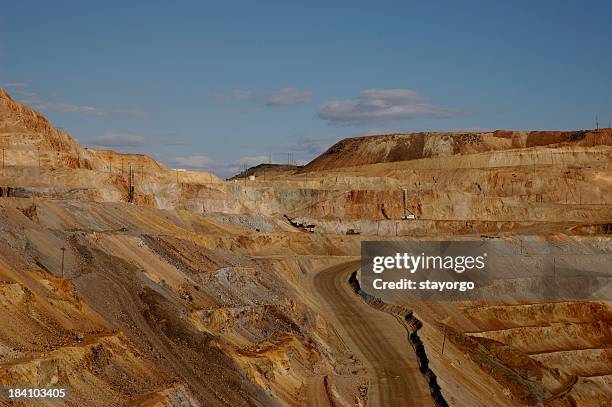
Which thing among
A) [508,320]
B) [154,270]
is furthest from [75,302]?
[508,320]

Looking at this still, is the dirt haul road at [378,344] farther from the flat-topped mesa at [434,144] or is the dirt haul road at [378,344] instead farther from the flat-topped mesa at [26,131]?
the flat-topped mesa at [434,144]

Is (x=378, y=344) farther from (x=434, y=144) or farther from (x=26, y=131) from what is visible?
(x=434, y=144)

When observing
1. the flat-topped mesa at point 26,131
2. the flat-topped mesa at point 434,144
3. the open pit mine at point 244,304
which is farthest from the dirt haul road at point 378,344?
the flat-topped mesa at point 434,144

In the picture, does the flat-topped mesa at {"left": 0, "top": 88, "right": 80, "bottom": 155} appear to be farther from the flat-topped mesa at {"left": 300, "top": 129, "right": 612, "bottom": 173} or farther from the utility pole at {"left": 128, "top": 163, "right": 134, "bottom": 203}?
the flat-topped mesa at {"left": 300, "top": 129, "right": 612, "bottom": 173}

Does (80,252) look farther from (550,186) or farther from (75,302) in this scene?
(550,186)

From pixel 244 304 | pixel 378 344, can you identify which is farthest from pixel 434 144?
pixel 244 304

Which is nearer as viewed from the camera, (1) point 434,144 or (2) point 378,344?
(2) point 378,344

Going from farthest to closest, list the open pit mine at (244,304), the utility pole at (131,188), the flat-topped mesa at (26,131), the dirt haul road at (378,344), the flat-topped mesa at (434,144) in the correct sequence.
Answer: the flat-topped mesa at (434,144), the flat-topped mesa at (26,131), the utility pole at (131,188), the dirt haul road at (378,344), the open pit mine at (244,304)
